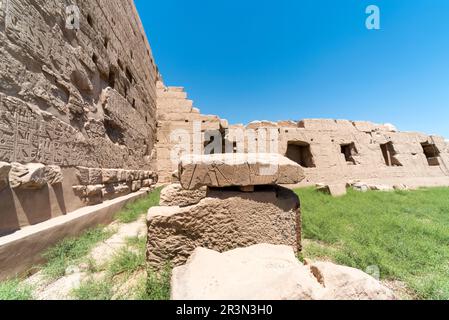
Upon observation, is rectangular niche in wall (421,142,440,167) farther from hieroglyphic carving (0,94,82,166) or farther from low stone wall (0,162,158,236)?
hieroglyphic carving (0,94,82,166)

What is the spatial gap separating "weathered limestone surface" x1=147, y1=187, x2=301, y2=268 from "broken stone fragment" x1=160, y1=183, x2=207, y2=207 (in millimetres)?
117

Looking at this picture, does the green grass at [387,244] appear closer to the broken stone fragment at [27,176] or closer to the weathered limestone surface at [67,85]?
the broken stone fragment at [27,176]

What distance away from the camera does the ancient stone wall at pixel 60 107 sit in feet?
6.52

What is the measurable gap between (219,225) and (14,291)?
5.22 feet

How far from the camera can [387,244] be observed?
2.27m

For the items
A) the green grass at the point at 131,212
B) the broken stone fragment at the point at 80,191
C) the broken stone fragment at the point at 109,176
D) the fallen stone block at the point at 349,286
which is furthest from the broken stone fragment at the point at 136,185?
the fallen stone block at the point at 349,286

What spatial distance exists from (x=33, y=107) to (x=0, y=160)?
0.78m

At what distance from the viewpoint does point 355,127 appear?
10531 millimetres

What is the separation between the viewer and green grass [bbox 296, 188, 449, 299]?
5.69 ft

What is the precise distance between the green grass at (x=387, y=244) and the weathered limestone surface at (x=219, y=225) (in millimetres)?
718

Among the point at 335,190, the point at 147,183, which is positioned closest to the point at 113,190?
the point at 147,183

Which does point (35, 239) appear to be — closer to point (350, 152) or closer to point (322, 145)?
point (322, 145)
